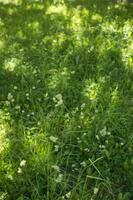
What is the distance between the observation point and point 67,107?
509 centimetres

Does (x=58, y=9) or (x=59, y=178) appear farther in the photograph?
(x=58, y=9)

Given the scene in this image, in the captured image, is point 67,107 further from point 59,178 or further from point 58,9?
point 58,9

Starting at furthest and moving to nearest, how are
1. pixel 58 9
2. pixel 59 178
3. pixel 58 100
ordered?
1. pixel 58 9
2. pixel 58 100
3. pixel 59 178

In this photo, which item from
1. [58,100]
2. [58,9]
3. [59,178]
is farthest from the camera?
[58,9]

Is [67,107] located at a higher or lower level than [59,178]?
higher

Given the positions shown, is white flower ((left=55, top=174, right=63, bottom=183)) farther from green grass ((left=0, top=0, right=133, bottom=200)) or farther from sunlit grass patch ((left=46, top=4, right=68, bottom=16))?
sunlit grass patch ((left=46, top=4, right=68, bottom=16))

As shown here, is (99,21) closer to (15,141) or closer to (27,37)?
(27,37)

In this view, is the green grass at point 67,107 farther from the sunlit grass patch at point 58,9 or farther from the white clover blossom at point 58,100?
the sunlit grass patch at point 58,9

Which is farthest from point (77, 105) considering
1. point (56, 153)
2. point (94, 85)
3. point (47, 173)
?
point (47, 173)

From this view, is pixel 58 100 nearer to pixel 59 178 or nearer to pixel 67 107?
pixel 67 107

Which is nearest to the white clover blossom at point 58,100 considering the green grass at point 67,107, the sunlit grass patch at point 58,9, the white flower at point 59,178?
the green grass at point 67,107

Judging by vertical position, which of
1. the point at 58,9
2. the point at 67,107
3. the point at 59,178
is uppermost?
the point at 58,9

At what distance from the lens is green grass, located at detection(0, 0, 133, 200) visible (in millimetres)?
3955

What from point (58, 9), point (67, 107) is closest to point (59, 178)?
point (67, 107)
